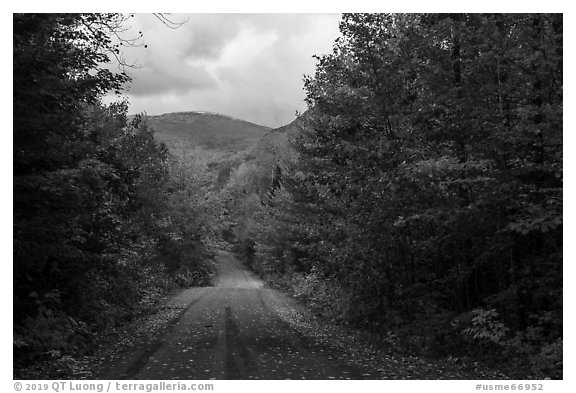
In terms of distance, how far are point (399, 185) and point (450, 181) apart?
2.29m

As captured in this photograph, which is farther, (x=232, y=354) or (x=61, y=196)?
(x=232, y=354)

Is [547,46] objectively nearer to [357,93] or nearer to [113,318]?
[357,93]

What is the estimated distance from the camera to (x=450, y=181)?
10.6 m

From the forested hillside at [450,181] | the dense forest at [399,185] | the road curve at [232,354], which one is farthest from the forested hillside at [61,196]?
the forested hillside at [450,181]

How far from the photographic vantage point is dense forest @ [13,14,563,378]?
10.1 meters

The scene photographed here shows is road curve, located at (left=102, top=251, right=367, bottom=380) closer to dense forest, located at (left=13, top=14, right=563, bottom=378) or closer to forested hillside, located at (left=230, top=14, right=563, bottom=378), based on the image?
dense forest, located at (left=13, top=14, right=563, bottom=378)

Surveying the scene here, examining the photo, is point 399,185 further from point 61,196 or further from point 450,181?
point 61,196

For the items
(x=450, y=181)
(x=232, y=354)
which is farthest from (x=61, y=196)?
(x=450, y=181)

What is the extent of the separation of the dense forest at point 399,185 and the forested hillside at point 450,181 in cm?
5

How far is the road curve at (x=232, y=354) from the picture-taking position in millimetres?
10570

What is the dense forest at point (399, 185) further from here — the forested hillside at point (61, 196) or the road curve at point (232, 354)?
the road curve at point (232, 354)

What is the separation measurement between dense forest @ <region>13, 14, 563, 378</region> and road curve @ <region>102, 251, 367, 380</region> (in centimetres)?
192

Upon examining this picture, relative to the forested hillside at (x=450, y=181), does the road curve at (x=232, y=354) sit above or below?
below
